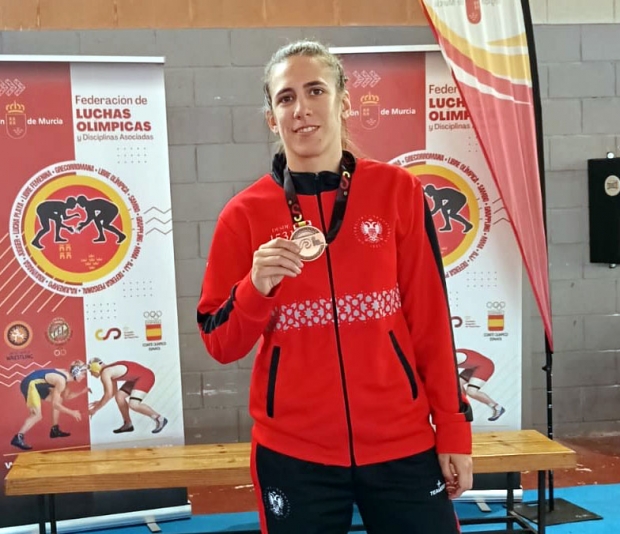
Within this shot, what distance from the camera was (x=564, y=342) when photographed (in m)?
4.20

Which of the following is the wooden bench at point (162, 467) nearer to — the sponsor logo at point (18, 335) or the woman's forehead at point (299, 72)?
the sponsor logo at point (18, 335)

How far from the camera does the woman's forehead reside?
1509 mm

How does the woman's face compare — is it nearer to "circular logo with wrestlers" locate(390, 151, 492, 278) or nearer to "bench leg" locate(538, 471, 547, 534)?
"circular logo with wrestlers" locate(390, 151, 492, 278)

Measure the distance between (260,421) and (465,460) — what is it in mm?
440

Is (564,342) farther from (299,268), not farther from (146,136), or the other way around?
(299,268)

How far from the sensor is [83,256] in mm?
3086

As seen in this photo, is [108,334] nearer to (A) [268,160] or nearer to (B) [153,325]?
(B) [153,325]

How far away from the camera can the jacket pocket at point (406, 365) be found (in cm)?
149

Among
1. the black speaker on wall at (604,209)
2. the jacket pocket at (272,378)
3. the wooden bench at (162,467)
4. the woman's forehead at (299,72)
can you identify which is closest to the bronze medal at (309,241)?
the jacket pocket at (272,378)

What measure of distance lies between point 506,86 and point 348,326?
6.80ft

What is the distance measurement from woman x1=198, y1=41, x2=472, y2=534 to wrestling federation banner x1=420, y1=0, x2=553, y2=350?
172 cm

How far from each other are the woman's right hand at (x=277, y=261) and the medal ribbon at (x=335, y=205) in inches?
6.3

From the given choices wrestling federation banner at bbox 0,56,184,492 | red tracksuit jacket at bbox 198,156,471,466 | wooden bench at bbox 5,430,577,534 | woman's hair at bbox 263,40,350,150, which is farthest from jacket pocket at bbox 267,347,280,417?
wrestling federation banner at bbox 0,56,184,492

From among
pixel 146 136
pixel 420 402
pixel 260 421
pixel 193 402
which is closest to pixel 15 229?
pixel 146 136
